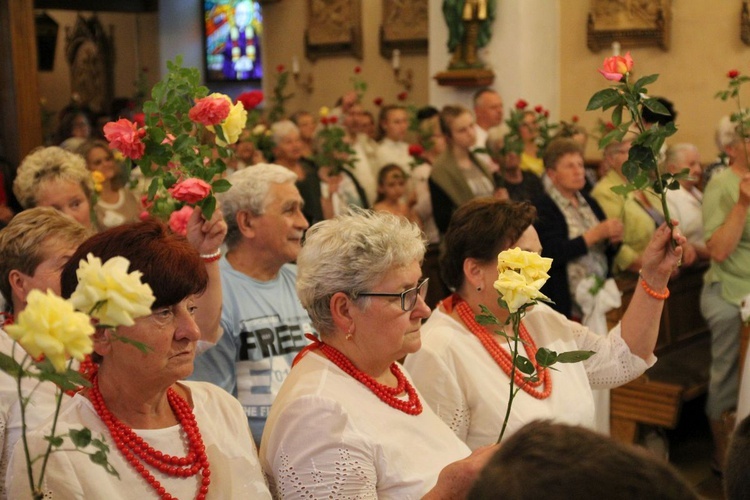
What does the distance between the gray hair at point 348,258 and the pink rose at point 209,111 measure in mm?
370

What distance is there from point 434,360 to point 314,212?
12.0 ft

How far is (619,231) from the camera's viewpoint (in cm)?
534

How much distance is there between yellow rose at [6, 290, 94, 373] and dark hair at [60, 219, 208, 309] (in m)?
0.65

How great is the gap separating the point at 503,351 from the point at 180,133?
110 centimetres

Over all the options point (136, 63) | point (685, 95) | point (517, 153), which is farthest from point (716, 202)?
point (136, 63)

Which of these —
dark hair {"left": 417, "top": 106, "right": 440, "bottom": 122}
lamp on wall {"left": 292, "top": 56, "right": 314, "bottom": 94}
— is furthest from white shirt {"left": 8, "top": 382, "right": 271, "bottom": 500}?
lamp on wall {"left": 292, "top": 56, "right": 314, "bottom": 94}

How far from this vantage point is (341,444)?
237 centimetres

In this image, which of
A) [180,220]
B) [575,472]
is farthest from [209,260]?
[575,472]

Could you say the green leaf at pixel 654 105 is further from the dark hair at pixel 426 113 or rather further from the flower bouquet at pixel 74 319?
the dark hair at pixel 426 113

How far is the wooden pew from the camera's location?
17.2 feet

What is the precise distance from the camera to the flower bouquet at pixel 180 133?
8.35ft

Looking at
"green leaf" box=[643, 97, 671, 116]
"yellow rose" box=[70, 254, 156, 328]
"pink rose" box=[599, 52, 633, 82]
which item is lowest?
"yellow rose" box=[70, 254, 156, 328]

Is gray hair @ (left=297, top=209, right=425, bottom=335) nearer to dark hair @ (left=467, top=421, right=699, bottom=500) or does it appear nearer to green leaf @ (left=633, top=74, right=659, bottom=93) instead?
green leaf @ (left=633, top=74, right=659, bottom=93)

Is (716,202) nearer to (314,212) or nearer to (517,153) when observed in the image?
(517,153)
